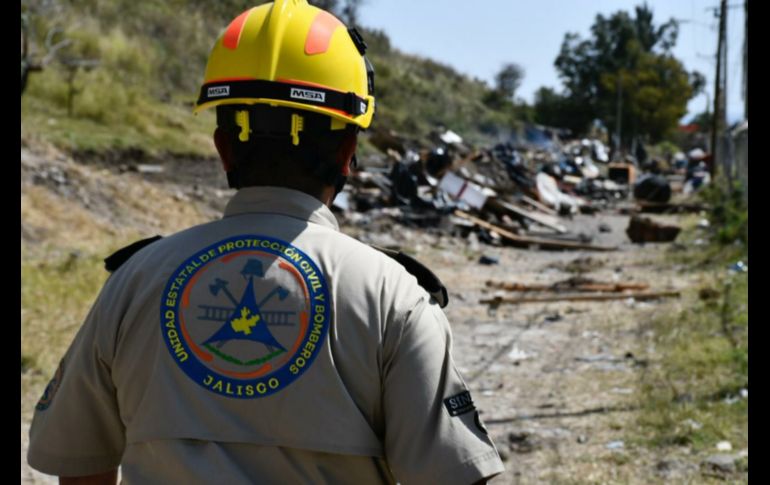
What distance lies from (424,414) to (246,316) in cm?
→ 35

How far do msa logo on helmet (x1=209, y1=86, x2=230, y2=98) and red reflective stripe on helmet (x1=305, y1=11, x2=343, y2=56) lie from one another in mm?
164

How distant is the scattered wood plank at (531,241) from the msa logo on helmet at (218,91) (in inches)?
658

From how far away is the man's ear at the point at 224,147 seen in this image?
1.90 metres

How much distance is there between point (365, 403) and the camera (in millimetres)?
1690

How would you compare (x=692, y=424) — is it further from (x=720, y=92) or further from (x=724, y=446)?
(x=720, y=92)

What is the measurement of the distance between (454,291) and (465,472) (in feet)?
36.5

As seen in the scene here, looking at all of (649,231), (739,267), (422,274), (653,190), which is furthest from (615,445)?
(653,190)

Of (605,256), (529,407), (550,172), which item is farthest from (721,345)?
(550,172)

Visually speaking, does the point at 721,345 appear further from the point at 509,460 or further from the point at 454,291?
the point at 454,291

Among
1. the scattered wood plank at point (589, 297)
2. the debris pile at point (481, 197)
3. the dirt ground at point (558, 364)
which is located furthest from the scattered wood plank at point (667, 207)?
the scattered wood plank at point (589, 297)

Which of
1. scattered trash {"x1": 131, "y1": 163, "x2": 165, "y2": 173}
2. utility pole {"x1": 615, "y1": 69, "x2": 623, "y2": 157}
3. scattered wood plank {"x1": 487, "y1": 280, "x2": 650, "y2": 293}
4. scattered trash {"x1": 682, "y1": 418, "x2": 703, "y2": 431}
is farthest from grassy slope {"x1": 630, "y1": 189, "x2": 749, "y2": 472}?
utility pole {"x1": 615, "y1": 69, "x2": 623, "y2": 157}

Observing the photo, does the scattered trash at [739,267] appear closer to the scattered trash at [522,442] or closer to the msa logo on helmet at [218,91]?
the scattered trash at [522,442]

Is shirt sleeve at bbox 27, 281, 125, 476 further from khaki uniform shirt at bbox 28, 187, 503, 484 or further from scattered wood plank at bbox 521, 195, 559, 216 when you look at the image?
scattered wood plank at bbox 521, 195, 559, 216

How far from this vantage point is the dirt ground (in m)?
5.53
